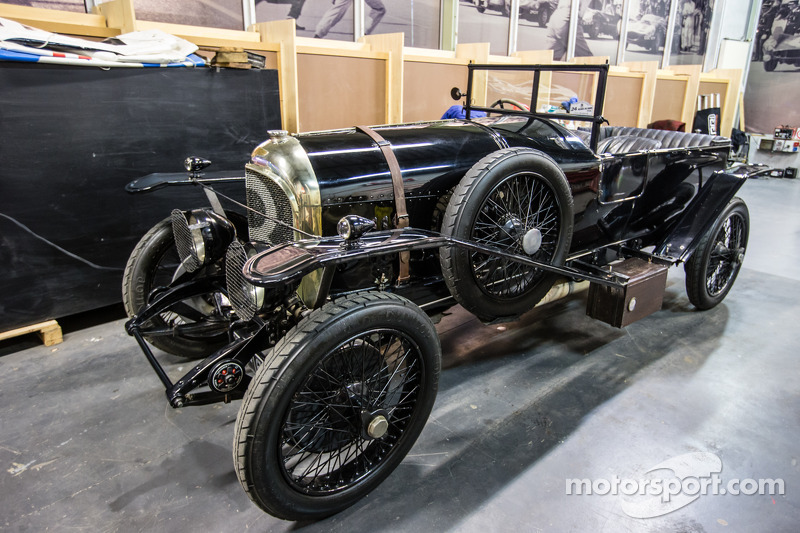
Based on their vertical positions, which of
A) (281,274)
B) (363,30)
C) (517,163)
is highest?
(363,30)

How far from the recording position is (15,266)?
2.81 metres

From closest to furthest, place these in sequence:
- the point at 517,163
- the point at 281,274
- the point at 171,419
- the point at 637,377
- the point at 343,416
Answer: the point at 281,274
the point at 343,416
the point at 517,163
the point at 171,419
the point at 637,377

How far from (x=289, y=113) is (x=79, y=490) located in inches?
116

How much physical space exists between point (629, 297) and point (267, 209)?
1.90m

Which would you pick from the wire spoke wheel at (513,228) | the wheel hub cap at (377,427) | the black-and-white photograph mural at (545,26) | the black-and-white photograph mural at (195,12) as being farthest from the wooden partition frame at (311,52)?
the wheel hub cap at (377,427)

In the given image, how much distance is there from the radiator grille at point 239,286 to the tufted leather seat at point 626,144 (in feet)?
7.82

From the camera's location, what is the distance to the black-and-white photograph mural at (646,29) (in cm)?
893

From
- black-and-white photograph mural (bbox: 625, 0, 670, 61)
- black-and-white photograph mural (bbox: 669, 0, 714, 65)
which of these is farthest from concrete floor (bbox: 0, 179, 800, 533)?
black-and-white photograph mural (bbox: 669, 0, 714, 65)

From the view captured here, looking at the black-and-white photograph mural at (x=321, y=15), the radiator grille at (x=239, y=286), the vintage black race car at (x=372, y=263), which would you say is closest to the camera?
the vintage black race car at (x=372, y=263)

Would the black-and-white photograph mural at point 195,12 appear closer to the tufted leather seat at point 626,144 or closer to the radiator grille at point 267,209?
the radiator grille at point 267,209

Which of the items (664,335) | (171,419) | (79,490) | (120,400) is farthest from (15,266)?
(664,335)

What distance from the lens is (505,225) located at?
2.24 metres

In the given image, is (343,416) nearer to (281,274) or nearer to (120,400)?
(281,274)

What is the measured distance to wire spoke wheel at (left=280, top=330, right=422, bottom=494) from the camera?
5.63ft
